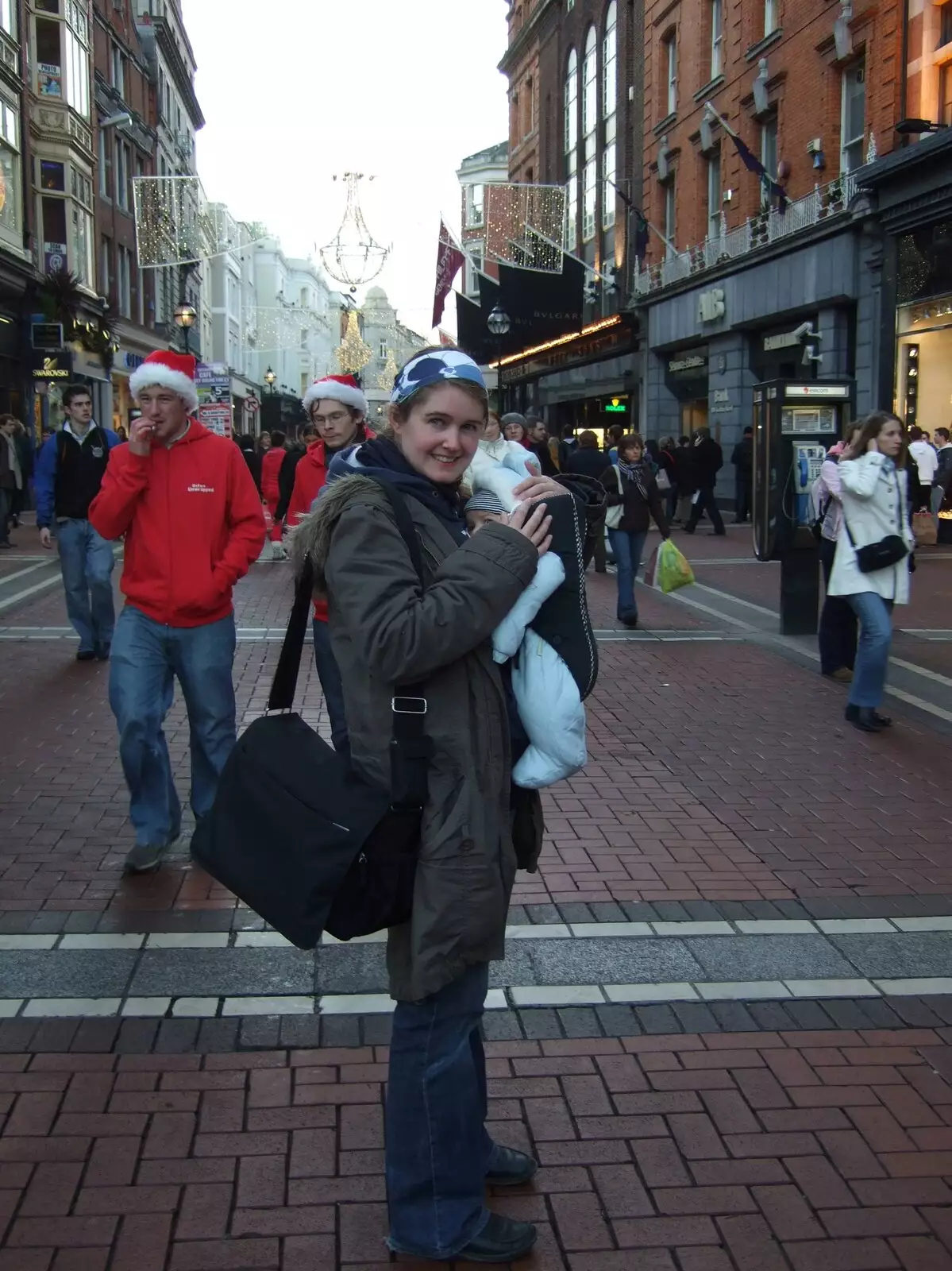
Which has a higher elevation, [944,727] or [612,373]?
[612,373]

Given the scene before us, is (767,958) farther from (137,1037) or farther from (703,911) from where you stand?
(137,1037)

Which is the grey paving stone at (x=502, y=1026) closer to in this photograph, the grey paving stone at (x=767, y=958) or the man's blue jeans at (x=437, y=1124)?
the grey paving stone at (x=767, y=958)

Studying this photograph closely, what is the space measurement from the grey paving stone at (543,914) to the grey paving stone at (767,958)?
1.64 feet

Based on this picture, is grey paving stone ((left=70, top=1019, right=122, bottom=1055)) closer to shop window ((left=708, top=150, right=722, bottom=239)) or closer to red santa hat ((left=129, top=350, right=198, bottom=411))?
red santa hat ((left=129, top=350, right=198, bottom=411))

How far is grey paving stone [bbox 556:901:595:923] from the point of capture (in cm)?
484

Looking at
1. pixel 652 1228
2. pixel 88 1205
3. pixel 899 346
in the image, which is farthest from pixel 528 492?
pixel 899 346

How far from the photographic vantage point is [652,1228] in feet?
9.71

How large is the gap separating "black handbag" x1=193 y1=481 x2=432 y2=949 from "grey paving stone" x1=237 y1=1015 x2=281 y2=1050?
1.25 meters

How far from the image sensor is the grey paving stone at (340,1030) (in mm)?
3826

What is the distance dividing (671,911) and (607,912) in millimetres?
238

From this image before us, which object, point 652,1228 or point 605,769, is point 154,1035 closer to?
point 652,1228

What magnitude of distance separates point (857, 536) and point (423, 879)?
19.6 ft

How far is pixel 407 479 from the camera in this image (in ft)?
8.55

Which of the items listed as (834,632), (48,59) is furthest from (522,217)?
(834,632)
